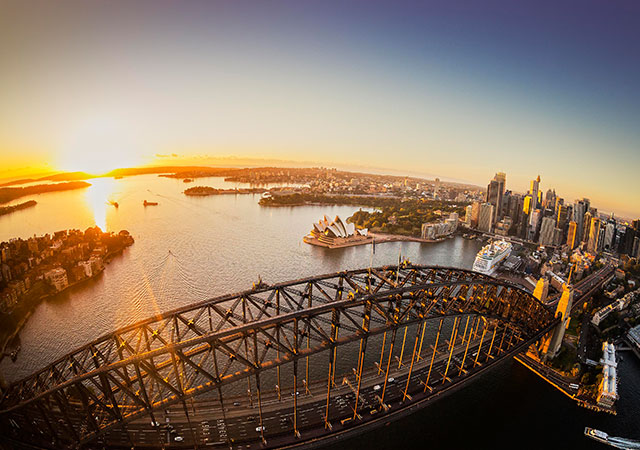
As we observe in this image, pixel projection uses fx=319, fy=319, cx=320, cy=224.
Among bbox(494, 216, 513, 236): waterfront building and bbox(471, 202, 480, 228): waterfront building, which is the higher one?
bbox(471, 202, 480, 228): waterfront building

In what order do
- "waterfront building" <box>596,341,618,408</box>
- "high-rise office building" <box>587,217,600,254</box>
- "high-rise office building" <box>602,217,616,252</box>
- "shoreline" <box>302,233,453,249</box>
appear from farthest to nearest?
"high-rise office building" <box>602,217,616,252</box> < "high-rise office building" <box>587,217,600,254</box> < "shoreline" <box>302,233,453,249</box> < "waterfront building" <box>596,341,618,408</box>

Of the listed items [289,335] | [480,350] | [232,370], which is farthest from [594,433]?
[232,370]

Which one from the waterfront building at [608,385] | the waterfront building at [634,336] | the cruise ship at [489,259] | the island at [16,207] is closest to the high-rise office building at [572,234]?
the cruise ship at [489,259]

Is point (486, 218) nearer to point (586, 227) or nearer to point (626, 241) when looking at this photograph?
point (586, 227)

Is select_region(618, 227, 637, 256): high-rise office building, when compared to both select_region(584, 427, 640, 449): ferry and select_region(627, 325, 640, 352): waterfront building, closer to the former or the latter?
select_region(627, 325, 640, 352): waterfront building

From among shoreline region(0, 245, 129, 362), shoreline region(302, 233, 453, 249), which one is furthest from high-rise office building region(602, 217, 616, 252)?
shoreline region(0, 245, 129, 362)

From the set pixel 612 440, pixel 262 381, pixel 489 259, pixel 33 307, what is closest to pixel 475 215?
pixel 489 259

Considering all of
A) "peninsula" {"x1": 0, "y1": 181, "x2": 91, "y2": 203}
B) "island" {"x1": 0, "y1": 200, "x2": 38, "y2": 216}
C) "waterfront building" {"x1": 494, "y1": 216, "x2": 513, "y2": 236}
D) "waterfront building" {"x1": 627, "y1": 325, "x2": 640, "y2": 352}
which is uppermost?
"peninsula" {"x1": 0, "y1": 181, "x2": 91, "y2": 203}

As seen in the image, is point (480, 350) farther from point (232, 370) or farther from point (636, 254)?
point (636, 254)
